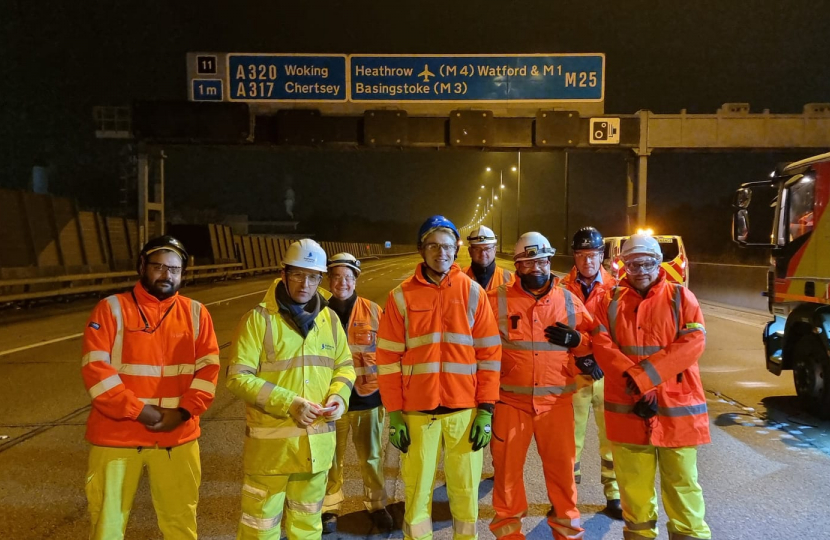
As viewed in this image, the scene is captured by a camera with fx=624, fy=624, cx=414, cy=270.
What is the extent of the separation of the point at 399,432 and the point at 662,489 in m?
1.56

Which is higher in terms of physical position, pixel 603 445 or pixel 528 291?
pixel 528 291

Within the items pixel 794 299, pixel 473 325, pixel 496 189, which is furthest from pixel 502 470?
pixel 496 189

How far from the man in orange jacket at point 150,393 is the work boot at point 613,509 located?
2750 millimetres

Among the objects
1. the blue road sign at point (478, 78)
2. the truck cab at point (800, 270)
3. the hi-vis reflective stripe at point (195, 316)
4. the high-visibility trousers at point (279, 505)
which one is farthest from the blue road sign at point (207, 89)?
the high-visibility trousers at point (279, 505)

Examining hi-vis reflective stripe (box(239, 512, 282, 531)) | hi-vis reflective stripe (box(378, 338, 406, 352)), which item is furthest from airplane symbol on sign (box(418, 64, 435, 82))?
hi-vis reflective stripe (box(239, 512, 282, 531))

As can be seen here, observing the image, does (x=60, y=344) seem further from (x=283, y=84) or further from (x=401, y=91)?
(x=401, y=91)

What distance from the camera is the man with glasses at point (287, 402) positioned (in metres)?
3.20

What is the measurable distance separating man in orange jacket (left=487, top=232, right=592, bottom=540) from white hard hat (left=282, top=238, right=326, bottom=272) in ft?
4.02

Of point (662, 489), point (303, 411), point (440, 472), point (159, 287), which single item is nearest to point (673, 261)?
point (440, 472)

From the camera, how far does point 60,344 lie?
11500mm

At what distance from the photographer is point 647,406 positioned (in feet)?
11.6

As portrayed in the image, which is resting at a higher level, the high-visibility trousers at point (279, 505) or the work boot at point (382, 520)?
the high-visibility trousers at point (279, 505)

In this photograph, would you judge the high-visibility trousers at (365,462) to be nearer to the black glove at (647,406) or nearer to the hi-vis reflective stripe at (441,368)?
the hi-vis reflective stripe at (441,368)

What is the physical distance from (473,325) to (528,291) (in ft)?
1.92
